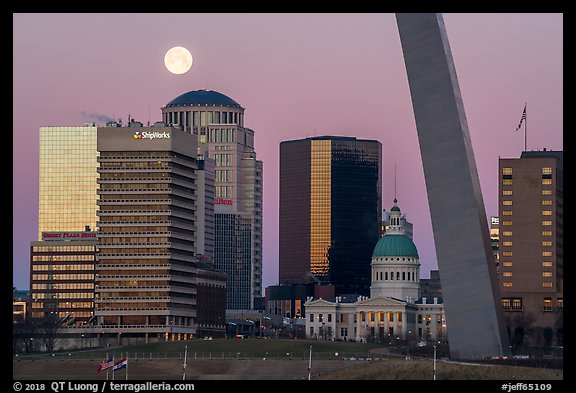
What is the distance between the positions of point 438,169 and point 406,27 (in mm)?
15306
